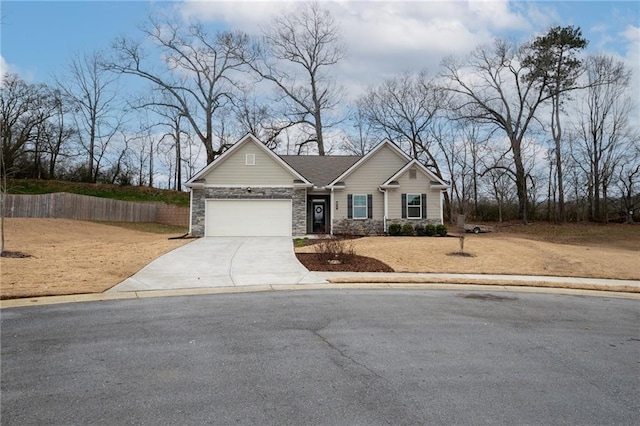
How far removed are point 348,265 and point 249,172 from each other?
1066 centimetres

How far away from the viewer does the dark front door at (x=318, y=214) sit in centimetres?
2456

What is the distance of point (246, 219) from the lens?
21.8 m

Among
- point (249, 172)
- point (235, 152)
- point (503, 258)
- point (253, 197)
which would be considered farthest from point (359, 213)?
point (503, 258)

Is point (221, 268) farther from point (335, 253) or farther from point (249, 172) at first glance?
point (249, 172)

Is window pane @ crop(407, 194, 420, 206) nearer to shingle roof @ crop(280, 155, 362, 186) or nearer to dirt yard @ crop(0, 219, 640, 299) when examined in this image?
dirt yard @ crop(0, 219, 640, 299)

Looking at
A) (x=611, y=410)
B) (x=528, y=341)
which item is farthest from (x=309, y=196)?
(x=611, y=410)

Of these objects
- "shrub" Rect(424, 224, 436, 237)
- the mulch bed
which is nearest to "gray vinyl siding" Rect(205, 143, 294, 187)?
"shrub" Rect(424, 224, 436, 237)

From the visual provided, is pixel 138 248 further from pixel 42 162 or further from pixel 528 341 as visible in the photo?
pixel 42 162

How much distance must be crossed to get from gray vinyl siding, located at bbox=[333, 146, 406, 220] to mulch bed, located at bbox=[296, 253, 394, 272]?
8794 millimetres

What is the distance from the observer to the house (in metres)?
21.8

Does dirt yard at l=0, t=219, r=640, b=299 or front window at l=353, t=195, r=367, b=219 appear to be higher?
front window at l=353, t=195, r=367, b=219

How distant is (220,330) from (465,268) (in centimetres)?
962

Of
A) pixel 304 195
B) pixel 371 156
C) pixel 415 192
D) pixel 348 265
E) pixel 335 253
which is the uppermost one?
pixel 371 156

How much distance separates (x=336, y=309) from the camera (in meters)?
7.31
